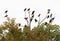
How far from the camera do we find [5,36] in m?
24.1

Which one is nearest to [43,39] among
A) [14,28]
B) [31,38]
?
[31,38]

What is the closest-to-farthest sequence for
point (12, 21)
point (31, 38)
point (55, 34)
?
point (31, 38) < point (12, 21) < point (55, 34)

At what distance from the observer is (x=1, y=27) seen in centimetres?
2525

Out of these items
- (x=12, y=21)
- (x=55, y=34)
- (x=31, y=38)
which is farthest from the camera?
(x=55, y=34)

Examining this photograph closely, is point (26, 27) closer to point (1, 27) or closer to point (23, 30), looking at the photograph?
point (23, 30)

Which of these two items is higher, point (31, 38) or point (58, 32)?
point (31, 38)

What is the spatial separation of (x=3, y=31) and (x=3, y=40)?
173 cm

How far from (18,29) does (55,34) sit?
13.2 meters

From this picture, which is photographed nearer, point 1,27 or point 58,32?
point 1,27

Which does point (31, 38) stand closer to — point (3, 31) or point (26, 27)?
point (26, 27)

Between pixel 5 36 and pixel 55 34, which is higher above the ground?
pixel 5 36

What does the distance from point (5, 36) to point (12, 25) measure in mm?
1149

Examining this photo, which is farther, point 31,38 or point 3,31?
point 3,31

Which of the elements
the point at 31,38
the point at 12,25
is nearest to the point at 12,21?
the point at 12,25
